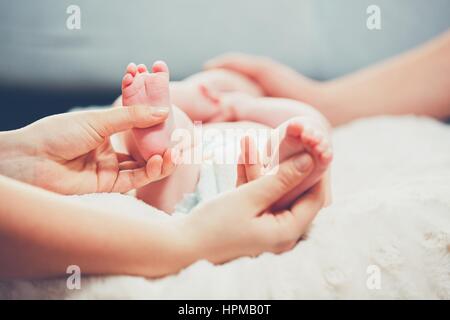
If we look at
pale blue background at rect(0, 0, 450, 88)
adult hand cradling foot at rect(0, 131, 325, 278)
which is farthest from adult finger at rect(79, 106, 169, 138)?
pale blue background at rect(0, 0, 450, 88)

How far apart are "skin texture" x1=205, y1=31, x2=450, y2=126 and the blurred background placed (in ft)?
0.36

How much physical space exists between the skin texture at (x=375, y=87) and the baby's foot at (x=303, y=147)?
637 millimetres

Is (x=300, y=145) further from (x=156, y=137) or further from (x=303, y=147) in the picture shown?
(x=156, y=137)

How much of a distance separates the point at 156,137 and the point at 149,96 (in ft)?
0.17

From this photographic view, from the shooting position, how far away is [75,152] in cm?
56

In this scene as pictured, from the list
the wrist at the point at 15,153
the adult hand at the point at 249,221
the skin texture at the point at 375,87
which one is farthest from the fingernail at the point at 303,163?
the skin texture at the point at 375,87

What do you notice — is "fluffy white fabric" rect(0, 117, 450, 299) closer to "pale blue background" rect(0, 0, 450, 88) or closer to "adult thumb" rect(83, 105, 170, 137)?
"adult thumb" rect(83, 105, 170, 137)

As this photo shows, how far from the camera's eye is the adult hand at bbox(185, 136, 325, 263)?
0.45 metres

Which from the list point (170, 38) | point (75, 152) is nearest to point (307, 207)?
point (75, 152)

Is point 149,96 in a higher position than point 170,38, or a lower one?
lower

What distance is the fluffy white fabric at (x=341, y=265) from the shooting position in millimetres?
432

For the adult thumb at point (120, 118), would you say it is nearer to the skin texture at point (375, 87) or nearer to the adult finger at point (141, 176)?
the adult finger at point (141, 176)

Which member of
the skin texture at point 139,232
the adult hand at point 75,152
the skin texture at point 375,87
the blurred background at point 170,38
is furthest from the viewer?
the skin texture at point 375,87

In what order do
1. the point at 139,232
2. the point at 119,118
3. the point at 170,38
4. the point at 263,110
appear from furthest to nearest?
the point at 170,38, the point at 263,110, the point at 119,118, the point at 139,232
